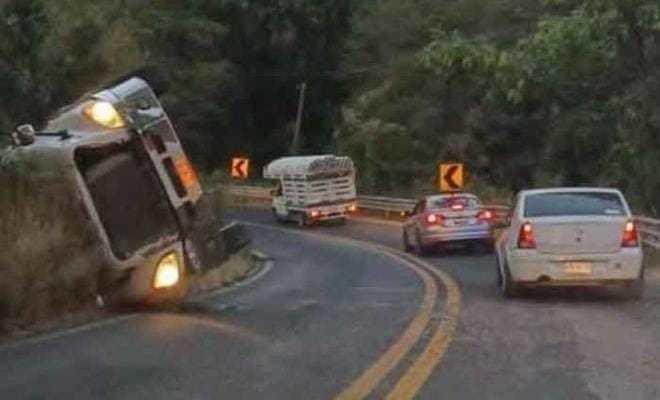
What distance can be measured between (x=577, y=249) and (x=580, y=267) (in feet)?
0.77

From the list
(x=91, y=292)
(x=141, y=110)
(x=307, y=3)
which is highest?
(x=141, y=110)

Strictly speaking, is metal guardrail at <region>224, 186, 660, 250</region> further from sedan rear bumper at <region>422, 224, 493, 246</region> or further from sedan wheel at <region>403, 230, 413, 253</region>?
sedan wheel at <region>403, 230, 413, 253</region>

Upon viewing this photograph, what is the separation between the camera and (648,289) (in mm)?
19797

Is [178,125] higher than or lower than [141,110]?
lower

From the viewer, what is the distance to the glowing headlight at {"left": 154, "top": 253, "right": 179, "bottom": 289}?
1520 cm

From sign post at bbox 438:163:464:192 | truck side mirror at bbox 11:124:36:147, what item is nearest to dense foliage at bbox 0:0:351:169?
sign post at bbox 438:163:464:192

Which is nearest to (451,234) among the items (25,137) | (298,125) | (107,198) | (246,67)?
(107,198)

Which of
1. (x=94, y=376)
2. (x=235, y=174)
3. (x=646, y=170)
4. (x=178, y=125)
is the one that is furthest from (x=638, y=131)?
(x=178, y=125)

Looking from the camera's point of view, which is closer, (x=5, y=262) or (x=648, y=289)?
(x=5, y=262)

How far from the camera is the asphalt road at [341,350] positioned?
1011cm

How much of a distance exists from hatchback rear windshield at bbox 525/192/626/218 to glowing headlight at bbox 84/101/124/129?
19.0ft

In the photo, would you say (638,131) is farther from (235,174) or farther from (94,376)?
(235,174)

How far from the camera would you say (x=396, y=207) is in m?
52.9

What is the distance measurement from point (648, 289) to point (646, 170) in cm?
1444
